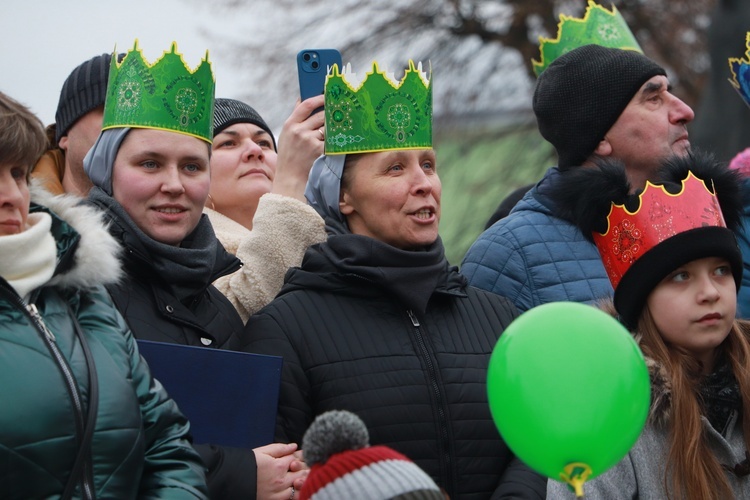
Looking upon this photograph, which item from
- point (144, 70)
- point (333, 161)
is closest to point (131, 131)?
point (144, 70)

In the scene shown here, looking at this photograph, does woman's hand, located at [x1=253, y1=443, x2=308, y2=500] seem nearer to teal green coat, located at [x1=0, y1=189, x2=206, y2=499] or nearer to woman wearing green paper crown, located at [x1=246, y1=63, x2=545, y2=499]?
woman wearing green paper crown, located at [x1=246, y1=63, x2=545, y2=499]

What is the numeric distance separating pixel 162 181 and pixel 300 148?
84 cm

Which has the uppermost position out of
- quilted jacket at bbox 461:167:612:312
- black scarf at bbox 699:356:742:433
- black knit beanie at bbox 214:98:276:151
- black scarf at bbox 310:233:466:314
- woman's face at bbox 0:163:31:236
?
woman's face at bbox 0:163:31:236

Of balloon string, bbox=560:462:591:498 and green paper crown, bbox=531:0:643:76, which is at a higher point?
green paper crown, bbox=531:0:643:76

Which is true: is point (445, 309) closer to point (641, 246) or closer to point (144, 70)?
point (641, 246)

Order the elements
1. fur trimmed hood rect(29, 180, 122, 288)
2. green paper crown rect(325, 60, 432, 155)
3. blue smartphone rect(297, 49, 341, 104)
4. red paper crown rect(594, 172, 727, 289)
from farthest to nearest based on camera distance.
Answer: blue smartphone rect(297, 49, 341, 104) → green paper crown rect(325, 60, 432, 155) → red paper crown rect(594, 172, 727, 289) → fur trimmed hood rect(29, 180, 122, 288)

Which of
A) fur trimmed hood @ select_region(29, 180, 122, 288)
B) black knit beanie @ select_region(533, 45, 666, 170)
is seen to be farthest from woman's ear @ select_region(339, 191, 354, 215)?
black knit beanie @ select_region(533, 45, 666, 170)

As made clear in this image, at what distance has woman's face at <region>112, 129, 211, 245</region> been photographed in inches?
180

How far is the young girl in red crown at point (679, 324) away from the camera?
4.24 meters

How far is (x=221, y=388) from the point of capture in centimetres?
413

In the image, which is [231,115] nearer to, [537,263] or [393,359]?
[537,263]

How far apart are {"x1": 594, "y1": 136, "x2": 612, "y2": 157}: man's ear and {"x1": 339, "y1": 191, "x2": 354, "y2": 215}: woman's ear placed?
141 cm

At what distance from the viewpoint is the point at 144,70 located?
→ 15.8ft

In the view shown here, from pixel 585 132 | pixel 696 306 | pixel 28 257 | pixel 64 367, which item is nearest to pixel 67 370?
pixel 64 367
